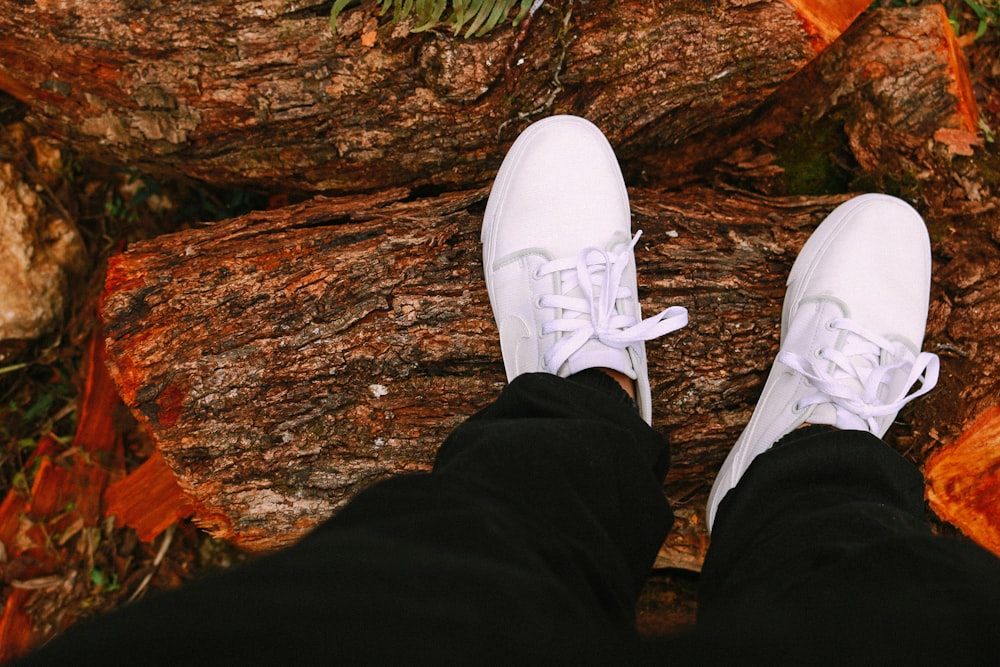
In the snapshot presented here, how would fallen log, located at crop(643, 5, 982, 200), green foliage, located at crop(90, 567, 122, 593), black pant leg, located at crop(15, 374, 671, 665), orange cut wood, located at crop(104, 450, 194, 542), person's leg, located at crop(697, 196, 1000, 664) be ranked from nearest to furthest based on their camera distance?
black pant leg, located at crop(15, 374, 671, 665) < person's leg, located at crop(697, 196, 1000, 664) < fallen log, located at crop(643, 5, 982, 200) < orange cut wood, located at crop(104, 450, 194, 542) < green foliage, located at crop(90, 567, 122, 593)

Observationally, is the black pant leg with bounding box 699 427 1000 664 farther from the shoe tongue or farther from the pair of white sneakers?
the shoe tongue

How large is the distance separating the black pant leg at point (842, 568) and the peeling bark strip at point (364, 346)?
387 mm

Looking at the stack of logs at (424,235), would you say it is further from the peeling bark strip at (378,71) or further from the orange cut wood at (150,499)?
the orange cut wood at (150,499)

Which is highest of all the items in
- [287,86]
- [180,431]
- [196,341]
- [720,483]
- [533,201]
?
[287,86]

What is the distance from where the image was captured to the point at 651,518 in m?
1.63

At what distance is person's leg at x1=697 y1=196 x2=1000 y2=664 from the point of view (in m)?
1.02

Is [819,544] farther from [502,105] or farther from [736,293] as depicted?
[502,105]

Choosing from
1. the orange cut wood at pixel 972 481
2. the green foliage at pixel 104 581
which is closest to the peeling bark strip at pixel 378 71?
the orange cut wood at pixel 972 481

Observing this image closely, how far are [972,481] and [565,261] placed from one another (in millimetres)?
1497

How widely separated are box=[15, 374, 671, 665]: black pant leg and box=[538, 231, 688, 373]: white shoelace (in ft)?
0.89

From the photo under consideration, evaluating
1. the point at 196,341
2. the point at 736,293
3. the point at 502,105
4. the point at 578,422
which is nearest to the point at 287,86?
the point at 502,105

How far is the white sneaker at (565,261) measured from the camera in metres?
2.00

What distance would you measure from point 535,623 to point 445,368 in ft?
3.54

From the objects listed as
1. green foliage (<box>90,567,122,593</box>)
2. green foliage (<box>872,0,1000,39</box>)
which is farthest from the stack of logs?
green foliage (<box>90,567,122,593</box>)
